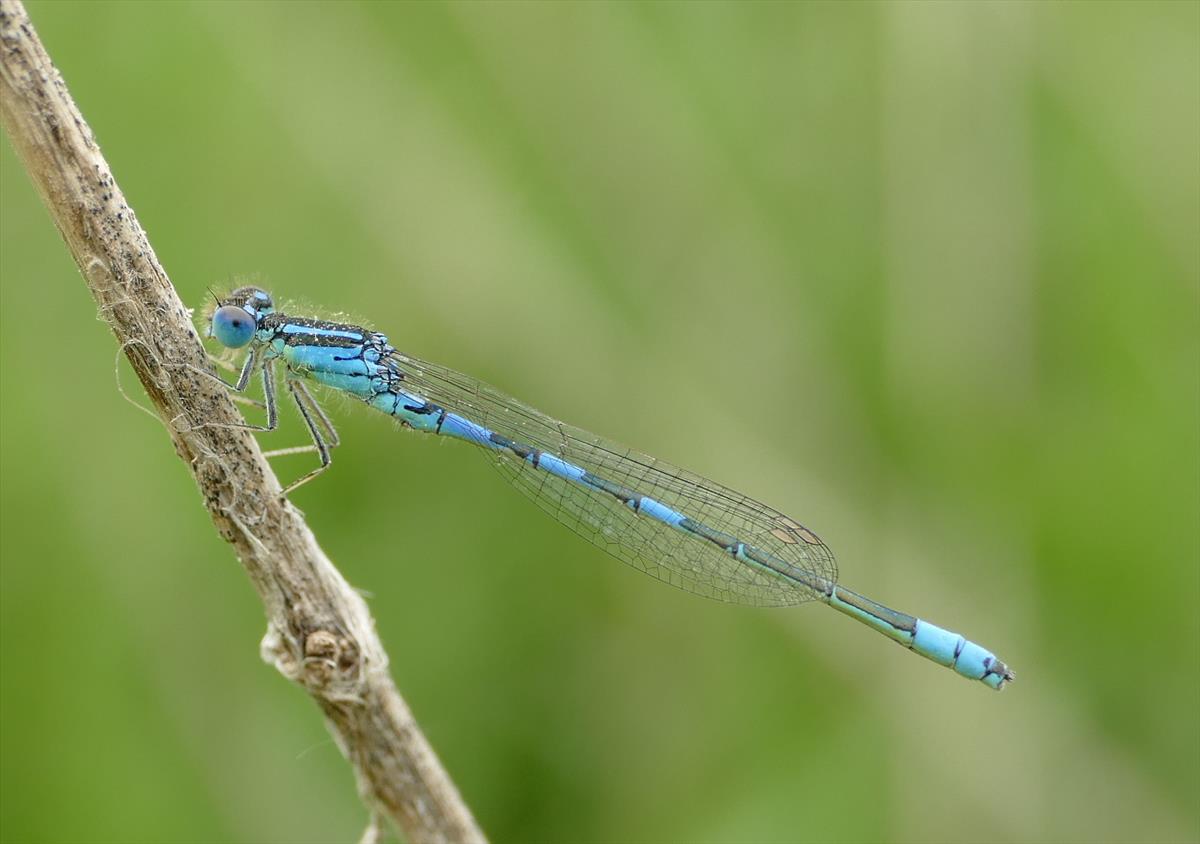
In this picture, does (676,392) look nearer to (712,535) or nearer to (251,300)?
(712,535)

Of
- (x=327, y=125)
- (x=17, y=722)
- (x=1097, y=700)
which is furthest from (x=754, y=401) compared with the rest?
(x=17, y=722)

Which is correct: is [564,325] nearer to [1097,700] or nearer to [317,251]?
[317,251]

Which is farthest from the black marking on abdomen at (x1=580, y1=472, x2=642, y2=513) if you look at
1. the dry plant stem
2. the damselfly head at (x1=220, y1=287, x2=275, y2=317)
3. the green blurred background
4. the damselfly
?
the dry plant stem

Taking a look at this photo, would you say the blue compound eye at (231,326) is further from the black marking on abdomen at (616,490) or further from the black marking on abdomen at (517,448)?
the black marking on abdomen at (616,490)

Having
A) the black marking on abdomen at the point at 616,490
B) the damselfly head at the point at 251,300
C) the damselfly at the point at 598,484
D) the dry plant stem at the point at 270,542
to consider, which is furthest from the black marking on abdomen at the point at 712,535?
the dry plant stem at the point at 270,542

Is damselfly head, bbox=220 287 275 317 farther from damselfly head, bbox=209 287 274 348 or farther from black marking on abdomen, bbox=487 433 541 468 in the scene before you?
black marking on abdomen, bbox=487 433 541 468

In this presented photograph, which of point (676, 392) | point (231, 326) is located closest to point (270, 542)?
point (231, 326)
